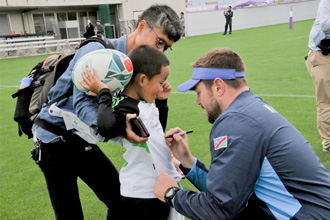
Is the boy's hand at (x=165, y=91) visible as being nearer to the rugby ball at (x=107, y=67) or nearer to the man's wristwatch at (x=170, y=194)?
the rugby ball at (x=107, y=67)

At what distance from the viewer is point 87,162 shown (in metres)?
3.09

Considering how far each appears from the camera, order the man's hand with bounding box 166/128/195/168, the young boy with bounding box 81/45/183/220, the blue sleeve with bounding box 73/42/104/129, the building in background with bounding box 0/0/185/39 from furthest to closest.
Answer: the building in background with bounding box 0/0/185/39 → the man's hand with bounding box 166/128/195/168 → the young boy with bounding box 81/45/183/220 → the blue sleeve with bounding box 73/42/104/129

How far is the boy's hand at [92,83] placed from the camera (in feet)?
7.22

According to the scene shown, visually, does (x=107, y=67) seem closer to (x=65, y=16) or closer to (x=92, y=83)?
(x=92, y=83)

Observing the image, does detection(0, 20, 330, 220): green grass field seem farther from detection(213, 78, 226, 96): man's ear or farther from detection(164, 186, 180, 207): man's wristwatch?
detection(213, 78, 226, 96): man's ear

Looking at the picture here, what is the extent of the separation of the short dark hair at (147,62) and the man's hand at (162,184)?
2.43 feet

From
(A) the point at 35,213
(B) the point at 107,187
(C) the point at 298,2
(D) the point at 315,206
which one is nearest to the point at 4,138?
(A) the point at 35,213

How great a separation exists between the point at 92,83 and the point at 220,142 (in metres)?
0.90

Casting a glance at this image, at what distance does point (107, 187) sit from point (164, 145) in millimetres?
913

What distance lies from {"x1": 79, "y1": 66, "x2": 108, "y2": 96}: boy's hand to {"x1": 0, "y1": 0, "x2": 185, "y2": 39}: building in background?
108 feet

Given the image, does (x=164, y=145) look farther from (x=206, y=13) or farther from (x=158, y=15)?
(x=206, y=13)

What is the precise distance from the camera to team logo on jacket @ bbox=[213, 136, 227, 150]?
2.10 metres

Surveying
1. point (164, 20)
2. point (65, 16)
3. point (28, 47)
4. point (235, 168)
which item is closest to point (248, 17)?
point (65, 16)

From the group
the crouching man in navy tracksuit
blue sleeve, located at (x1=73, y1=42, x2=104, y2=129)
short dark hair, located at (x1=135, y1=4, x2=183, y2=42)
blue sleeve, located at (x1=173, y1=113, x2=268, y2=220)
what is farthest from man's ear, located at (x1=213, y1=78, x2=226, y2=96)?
blue sleeve, located at (x1=73, y1=42, x2=104, y2=129)
